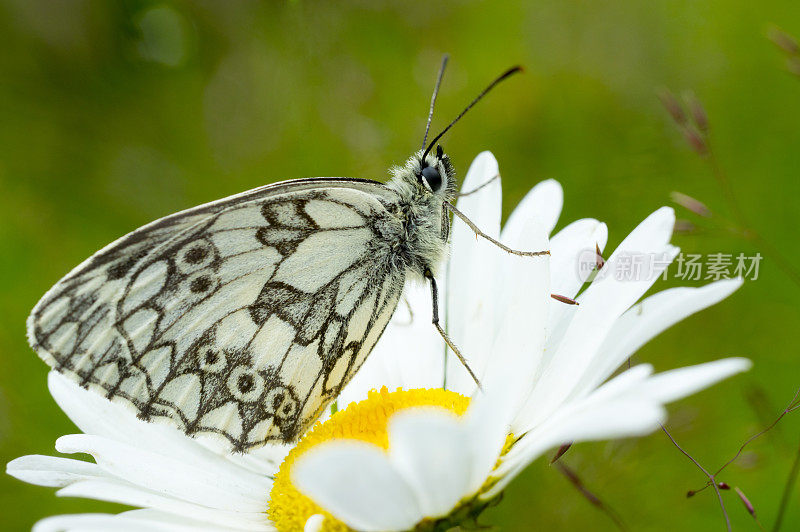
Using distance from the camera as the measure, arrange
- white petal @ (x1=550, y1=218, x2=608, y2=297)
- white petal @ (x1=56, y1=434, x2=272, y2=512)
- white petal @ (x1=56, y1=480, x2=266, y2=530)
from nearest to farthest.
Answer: white petal @ (x1=56, y1=480, x2=266, y2=530) → white petal @ (x1=56, y1=434, x2=272, y2=512) → white petal @ (x1=550, y1=218, x2=608, y2=297)

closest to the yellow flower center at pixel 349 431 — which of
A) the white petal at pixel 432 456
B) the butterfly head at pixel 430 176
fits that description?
the white petal at pixel 432 456

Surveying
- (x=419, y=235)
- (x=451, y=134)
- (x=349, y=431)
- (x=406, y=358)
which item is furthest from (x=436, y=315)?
(x=451, y=134)

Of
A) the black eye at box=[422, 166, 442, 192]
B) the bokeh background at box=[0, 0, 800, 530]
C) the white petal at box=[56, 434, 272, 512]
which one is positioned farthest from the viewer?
the bokeh background at box=[0, 0, 800, 530]

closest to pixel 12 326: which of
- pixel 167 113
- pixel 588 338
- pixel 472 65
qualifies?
pixel 167 113

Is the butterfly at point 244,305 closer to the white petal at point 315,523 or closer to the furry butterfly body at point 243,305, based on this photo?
the furry butterfly body at point 243,305

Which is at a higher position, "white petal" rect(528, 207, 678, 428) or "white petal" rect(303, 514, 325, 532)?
"white petal" rect(528, 207, 678, 428)

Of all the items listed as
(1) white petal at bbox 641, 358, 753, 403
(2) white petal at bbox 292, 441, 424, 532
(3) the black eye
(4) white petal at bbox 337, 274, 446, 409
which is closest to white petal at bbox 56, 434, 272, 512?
(4) white petal at bbox 337, 274, 446, 409

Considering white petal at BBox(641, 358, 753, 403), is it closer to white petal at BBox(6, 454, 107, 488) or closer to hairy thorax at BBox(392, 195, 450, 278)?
hairy thorax at BBox(392, 195, 450, 278)
